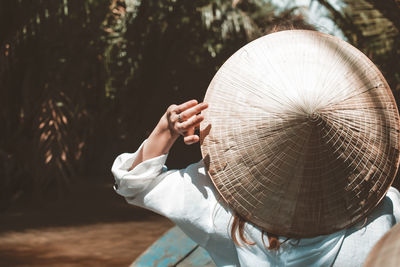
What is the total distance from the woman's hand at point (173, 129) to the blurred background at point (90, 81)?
150 inches

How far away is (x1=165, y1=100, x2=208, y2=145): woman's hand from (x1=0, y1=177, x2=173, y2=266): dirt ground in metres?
4.04

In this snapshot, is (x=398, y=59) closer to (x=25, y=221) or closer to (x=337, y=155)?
(x=337, y=155)

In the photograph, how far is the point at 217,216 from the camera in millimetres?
977

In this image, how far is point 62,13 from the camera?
5.77 metres

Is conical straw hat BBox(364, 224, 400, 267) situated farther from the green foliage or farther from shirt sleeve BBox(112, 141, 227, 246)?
the green foliage

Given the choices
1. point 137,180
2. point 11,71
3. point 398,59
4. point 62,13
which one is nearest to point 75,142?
point 11,71

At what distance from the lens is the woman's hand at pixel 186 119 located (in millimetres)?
935

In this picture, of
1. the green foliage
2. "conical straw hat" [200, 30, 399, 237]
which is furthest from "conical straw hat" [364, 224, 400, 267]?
the green foliage

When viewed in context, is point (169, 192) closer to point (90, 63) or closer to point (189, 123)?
point (189, 123)

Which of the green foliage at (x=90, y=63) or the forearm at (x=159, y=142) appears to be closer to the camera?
the forearm at (x=159, y=142)

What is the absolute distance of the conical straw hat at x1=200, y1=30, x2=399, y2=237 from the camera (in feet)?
3.11

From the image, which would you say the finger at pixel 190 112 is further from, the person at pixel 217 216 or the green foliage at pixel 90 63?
the green foliage at pixel 90 63

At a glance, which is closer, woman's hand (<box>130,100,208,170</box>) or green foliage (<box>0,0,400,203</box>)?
woman's hand (<box>130,100,208,170</box>)

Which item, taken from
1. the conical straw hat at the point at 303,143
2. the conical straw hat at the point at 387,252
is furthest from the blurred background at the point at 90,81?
the conical straw hat at the point at 387,252
